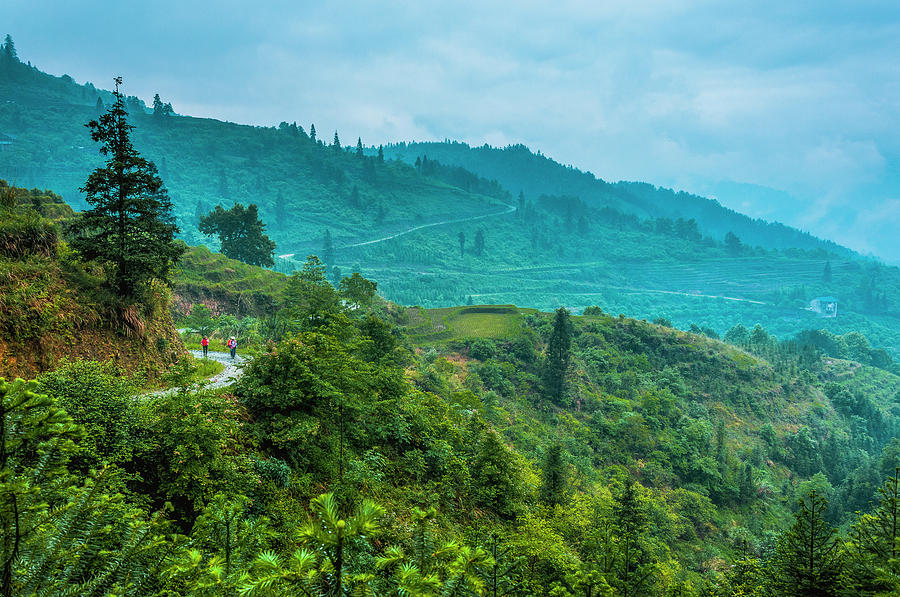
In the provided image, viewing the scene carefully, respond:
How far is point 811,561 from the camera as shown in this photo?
252 inches

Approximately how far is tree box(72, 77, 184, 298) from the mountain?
101m

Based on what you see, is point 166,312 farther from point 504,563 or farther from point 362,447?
point 504,563

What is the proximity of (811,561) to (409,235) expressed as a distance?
156m

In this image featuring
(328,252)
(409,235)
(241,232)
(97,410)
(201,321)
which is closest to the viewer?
(97,410)

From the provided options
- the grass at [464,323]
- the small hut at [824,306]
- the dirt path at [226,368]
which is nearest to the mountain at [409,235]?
the small hut at [824,306]

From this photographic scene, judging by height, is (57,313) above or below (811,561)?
above

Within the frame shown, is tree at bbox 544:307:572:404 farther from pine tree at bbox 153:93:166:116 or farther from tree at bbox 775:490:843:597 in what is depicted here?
pine tree at bbox 153:93:166:116

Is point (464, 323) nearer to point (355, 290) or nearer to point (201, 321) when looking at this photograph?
point (355, 290)

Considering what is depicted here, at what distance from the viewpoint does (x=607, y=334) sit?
53062 millimetres

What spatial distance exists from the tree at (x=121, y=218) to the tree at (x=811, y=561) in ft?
48.2

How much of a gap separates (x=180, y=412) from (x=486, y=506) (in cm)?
1022

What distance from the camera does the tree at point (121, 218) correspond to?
36.6 ft

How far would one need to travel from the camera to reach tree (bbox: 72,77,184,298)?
36.6 feet

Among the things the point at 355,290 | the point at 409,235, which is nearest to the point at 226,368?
the point at 355,290
